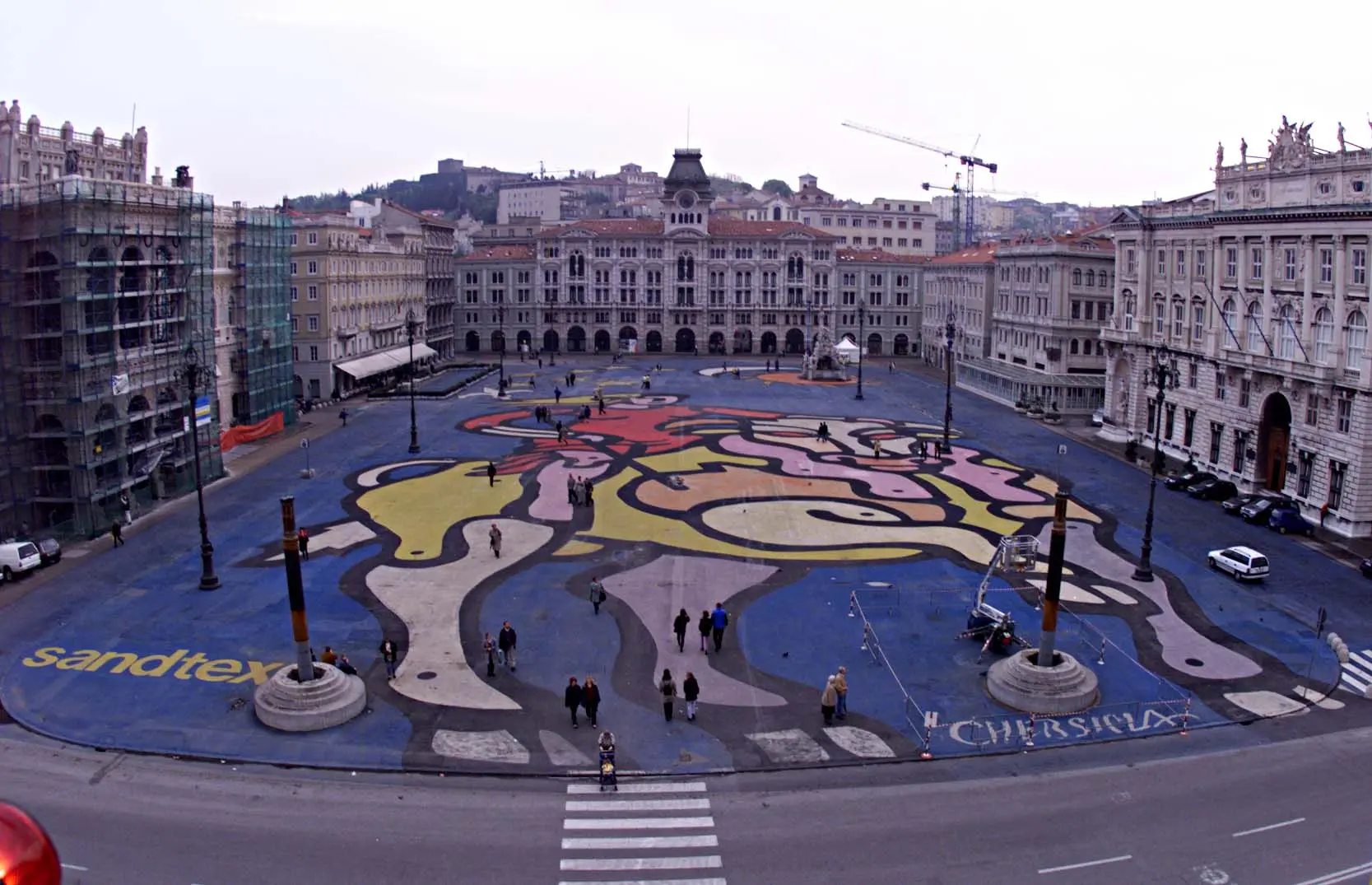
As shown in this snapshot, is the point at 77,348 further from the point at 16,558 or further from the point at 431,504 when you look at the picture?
the point at 431,504

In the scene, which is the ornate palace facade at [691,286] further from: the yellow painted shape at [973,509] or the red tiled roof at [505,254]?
the yellow painted shape at [973,509]

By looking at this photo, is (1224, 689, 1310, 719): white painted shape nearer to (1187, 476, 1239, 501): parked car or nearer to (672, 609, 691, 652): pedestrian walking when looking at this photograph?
(672, 609, 691, 652): pedestrian walking

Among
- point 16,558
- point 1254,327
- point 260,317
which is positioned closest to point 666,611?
point 16,558

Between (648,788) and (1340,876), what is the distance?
45.7 ft

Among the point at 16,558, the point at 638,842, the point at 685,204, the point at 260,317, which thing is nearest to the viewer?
the point at 638,842

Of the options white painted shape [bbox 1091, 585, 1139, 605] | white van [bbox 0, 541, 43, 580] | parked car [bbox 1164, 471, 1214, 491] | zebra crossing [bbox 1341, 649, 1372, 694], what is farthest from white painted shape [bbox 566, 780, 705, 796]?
parked car [bbox 1164, 471, 1214, 491]

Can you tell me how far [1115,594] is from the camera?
38.7 metres

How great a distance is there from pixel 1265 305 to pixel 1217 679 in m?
30.7

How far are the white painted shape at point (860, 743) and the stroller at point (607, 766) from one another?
5.75 m

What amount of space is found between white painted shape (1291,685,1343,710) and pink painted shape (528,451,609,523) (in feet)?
94.4

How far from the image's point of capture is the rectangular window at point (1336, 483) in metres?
48.2

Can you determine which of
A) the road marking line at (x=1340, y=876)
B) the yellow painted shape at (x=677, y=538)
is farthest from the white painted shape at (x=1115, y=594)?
the road marking line at (x=1340, y=876)

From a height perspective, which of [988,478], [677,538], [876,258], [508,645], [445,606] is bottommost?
[445,606]

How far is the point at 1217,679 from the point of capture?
3144 cm
